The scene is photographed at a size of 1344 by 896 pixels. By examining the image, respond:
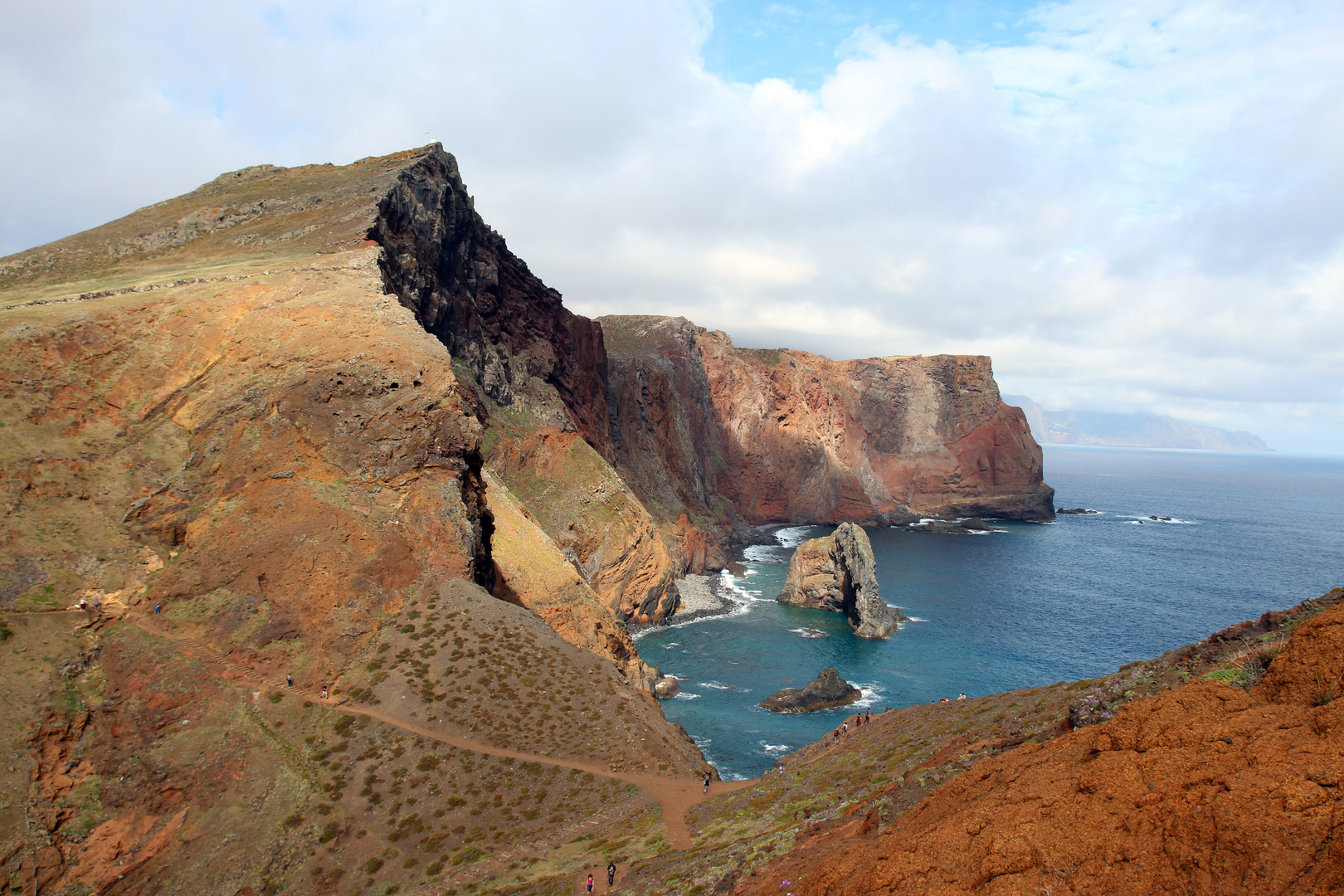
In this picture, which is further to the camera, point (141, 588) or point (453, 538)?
point (453, 538)

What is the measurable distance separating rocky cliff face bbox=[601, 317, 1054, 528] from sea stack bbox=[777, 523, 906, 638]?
3589 centimetres

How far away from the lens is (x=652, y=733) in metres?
34.3

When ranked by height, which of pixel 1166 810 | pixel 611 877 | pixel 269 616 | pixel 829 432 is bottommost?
pixel 611 877

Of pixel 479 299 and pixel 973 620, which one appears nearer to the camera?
pixel 973 620

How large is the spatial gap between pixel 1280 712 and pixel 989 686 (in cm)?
5753

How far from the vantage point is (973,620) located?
8188 cm

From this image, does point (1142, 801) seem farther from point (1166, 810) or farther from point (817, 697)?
point (817, 697)

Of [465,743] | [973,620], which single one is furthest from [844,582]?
[465,743]

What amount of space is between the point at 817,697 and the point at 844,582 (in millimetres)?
27934

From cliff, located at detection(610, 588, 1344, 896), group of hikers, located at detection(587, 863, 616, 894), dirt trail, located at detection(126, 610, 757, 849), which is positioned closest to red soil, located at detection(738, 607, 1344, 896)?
cliff, located at detection(610, 588, 1344, 896)

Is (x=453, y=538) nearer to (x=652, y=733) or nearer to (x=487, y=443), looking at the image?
(x=652, y=733)

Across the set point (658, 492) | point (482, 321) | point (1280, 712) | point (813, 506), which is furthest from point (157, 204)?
point (813, 506)

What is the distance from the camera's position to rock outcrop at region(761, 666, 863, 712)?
188 ft

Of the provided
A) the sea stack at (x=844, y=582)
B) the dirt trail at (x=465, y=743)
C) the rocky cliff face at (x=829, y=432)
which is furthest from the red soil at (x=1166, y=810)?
the rocky cliff face at (x=829, y=432)
